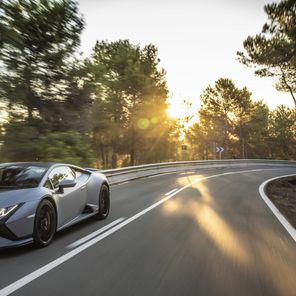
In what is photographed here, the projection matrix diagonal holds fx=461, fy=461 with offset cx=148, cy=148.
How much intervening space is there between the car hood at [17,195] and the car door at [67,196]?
2.07 feet

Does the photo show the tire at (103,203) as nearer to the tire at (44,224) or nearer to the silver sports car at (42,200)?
the silver sports car at (42,200)

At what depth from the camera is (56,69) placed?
20391 millimetres

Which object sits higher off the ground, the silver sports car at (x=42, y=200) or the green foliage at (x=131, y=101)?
the green foliage at (x=131, y=101)

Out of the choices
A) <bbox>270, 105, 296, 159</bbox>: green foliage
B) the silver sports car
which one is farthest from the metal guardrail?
<bbox>270, 105, 296, 159</bbox>: green foliage

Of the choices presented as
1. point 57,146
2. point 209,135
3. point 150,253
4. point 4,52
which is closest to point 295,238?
point 150,253

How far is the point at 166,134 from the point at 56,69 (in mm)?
33491

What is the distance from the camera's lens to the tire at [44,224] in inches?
255

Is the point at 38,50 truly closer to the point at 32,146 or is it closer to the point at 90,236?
the point at 32,146

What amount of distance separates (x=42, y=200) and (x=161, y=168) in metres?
21.3

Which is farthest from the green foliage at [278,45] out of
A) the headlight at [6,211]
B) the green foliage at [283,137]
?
the green foliage at [283,137]

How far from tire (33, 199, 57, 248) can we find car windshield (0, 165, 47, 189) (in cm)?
40

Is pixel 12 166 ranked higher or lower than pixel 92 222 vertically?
higher

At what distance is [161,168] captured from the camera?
91.4 ft

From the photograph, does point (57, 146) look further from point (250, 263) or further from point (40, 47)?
point (250, 263)
